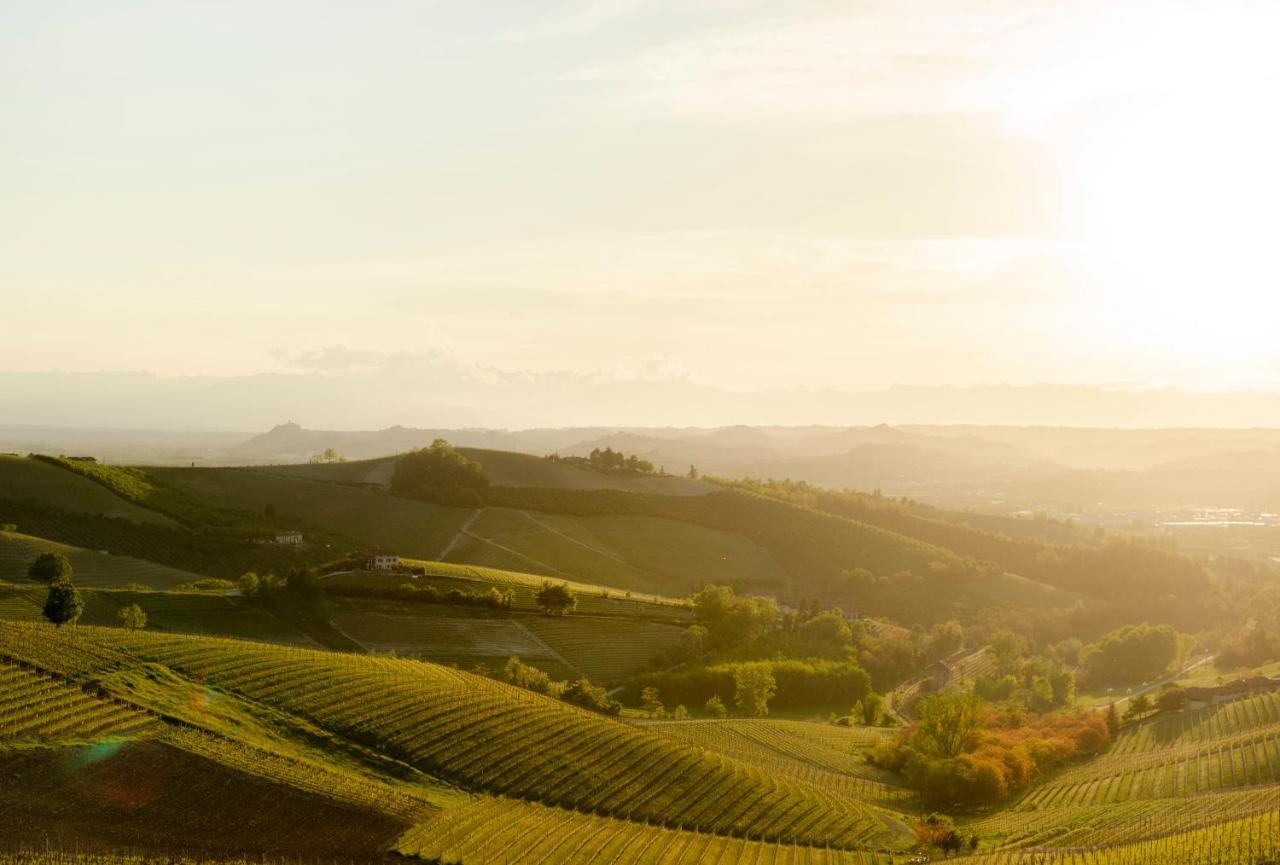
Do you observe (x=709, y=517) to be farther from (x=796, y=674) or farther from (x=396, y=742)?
(x=396, y=742)

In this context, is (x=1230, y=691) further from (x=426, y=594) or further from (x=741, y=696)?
(x=426, y=594)

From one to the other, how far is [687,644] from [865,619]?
52.0m

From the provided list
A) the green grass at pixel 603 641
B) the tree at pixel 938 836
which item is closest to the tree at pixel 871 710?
the green grass at pixel 603 641

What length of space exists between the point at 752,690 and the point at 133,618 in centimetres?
5572

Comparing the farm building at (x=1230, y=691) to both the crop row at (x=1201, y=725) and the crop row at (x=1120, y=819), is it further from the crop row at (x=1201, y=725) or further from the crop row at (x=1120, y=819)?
the crop row at (x=1120, y=819)

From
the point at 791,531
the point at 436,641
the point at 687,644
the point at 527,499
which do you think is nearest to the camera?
the point at 436,641

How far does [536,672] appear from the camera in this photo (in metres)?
83.2

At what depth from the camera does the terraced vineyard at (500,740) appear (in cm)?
5512

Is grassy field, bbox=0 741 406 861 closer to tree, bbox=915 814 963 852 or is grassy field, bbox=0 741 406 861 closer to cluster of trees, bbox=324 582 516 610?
tree, bbox=915 814 963 852

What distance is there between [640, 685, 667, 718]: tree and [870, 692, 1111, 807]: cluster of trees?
18.8 m

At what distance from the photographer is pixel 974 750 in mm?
80938

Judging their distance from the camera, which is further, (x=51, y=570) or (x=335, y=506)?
(x=335, y=506)

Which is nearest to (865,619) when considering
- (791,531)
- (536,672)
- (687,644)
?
(791,531)

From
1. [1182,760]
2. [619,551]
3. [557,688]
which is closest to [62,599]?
[557,688]
